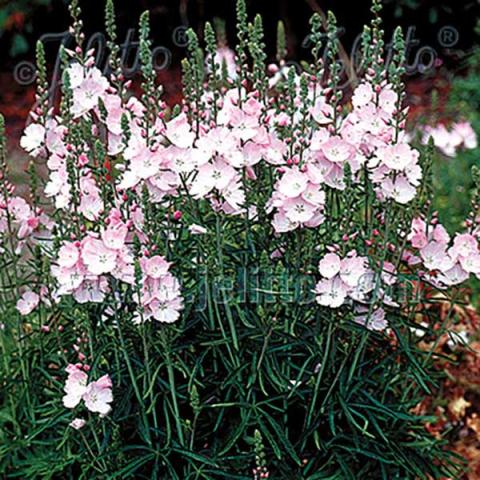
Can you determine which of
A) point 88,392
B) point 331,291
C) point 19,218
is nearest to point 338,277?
point 331,291

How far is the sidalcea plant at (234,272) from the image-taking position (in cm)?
246

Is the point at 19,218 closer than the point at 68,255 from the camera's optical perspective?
No

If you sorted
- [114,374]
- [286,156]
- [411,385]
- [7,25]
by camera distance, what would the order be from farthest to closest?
1. [7,25]
2. [411,385]
3. [114,374]
4. [286,156]

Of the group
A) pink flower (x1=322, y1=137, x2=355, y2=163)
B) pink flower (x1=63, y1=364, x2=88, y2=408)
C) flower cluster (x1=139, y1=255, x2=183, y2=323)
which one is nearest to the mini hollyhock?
pink flower (x1=322, y1=137, x2=355, y2=163)

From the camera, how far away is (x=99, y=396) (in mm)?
2568

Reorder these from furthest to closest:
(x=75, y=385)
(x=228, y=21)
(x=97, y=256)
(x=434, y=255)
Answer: (x=228, y=21)
(x=434, y=255)
(x=75, y=385)
(x=97, y=256)

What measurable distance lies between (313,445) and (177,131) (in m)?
1.07

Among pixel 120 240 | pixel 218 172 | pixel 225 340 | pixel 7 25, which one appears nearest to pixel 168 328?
pixel 225 340

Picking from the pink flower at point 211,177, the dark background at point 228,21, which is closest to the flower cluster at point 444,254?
the pink flower at point 211,177

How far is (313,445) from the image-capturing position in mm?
2799

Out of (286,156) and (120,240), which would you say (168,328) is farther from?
(286,156)

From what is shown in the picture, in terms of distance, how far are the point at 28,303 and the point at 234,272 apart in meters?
0.77

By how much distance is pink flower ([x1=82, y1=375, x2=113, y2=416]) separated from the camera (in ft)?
8.34

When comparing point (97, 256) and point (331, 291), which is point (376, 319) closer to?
point (331, 291)
